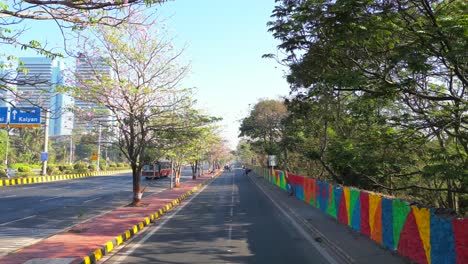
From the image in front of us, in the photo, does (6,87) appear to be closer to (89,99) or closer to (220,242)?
(220,242)

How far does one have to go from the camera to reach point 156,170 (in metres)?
54.8

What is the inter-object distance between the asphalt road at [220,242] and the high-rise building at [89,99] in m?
5.14

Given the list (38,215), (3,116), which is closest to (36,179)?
(3,116)

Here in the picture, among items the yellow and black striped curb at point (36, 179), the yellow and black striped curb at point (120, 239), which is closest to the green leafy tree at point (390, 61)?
the yellow and black striped curb at point (120, 239)

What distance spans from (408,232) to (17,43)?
26.8 feet

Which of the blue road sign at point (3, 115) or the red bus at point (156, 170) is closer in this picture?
the blue road sign at point (3, 115)

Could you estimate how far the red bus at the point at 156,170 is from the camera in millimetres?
53375

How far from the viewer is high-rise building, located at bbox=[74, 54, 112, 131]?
17.6m

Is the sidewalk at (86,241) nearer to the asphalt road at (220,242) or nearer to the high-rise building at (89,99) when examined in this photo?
the asphalt road at (220,242)

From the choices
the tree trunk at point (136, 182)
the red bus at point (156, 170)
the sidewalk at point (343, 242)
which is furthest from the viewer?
the red bus at point (156, 170)

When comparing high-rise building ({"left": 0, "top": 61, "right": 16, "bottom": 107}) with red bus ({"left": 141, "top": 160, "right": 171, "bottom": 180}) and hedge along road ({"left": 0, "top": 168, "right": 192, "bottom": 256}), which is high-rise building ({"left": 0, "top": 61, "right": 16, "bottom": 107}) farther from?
red bus ({"left": 141, "top": 160, "right": 171, "bottom": 180})

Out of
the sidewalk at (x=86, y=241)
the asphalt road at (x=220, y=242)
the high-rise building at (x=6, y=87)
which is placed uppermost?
the high-rise building at (x=6, y=87)

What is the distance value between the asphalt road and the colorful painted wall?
1.69 metres

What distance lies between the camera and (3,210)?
1895cm
